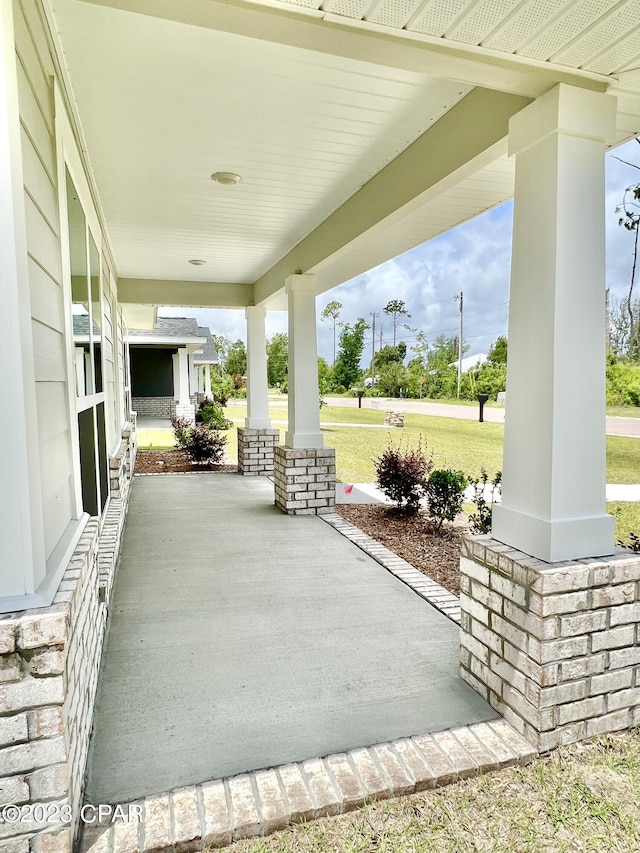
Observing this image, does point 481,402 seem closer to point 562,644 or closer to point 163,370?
point 163,370

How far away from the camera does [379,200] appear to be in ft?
13.5

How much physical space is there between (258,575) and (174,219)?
3559 mm

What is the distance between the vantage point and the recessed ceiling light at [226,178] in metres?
4.10

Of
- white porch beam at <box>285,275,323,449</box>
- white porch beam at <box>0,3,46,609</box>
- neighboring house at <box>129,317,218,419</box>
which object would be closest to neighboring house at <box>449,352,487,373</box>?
neighboring house at <box>129,317,218,419</box>

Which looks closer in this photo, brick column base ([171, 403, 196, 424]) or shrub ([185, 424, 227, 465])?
shrub ([185, 424, 227, 465])

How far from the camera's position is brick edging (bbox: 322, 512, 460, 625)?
12.0 ft

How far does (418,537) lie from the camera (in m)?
5.57

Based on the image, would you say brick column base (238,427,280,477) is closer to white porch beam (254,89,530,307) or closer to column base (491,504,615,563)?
white porch beam (254,89,530,307)

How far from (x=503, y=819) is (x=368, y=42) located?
9.45ft

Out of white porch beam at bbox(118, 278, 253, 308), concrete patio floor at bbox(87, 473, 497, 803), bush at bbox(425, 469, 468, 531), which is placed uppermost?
white porch beam at bbox(118, 278, 253, 308)

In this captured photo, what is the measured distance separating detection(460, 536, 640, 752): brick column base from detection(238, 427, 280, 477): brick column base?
6.80 metres

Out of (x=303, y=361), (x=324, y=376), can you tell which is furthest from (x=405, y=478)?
(x=324, y=376)

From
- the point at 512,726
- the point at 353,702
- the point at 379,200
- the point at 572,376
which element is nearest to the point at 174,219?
the point at 379,200

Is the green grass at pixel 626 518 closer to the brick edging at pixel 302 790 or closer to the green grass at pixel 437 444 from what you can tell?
the green grass at pixel 437 444
